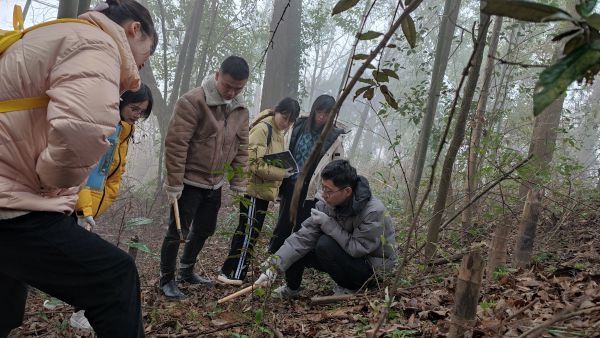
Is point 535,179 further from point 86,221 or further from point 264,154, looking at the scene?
point 86,221

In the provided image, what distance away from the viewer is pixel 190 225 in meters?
4.21

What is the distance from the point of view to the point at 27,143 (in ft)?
5.77

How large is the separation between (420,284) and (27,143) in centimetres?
287

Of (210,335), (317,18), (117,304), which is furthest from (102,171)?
(317,18)

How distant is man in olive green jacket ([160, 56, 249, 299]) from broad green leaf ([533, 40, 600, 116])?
2964 mm

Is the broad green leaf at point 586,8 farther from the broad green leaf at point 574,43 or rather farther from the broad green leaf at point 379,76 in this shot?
the broad green leaf at point 379,76

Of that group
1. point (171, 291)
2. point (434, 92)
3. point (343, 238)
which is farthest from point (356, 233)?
point (434, 92)

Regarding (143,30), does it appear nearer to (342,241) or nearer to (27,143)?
(27,143)

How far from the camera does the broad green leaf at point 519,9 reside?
0.93 m

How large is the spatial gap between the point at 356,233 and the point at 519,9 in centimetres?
302

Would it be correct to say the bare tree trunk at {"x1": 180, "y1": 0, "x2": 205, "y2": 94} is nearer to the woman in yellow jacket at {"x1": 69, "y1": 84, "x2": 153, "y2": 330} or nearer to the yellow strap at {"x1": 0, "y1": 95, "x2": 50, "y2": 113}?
the woman in yellow jacket at {"x1": 69, "y1": 84, "x2": 153, "y2": 330}

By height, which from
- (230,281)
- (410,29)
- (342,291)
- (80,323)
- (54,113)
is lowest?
(80,323)

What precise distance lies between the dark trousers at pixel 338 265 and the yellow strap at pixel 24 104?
2.56 m

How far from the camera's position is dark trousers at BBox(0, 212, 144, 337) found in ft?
5.87
